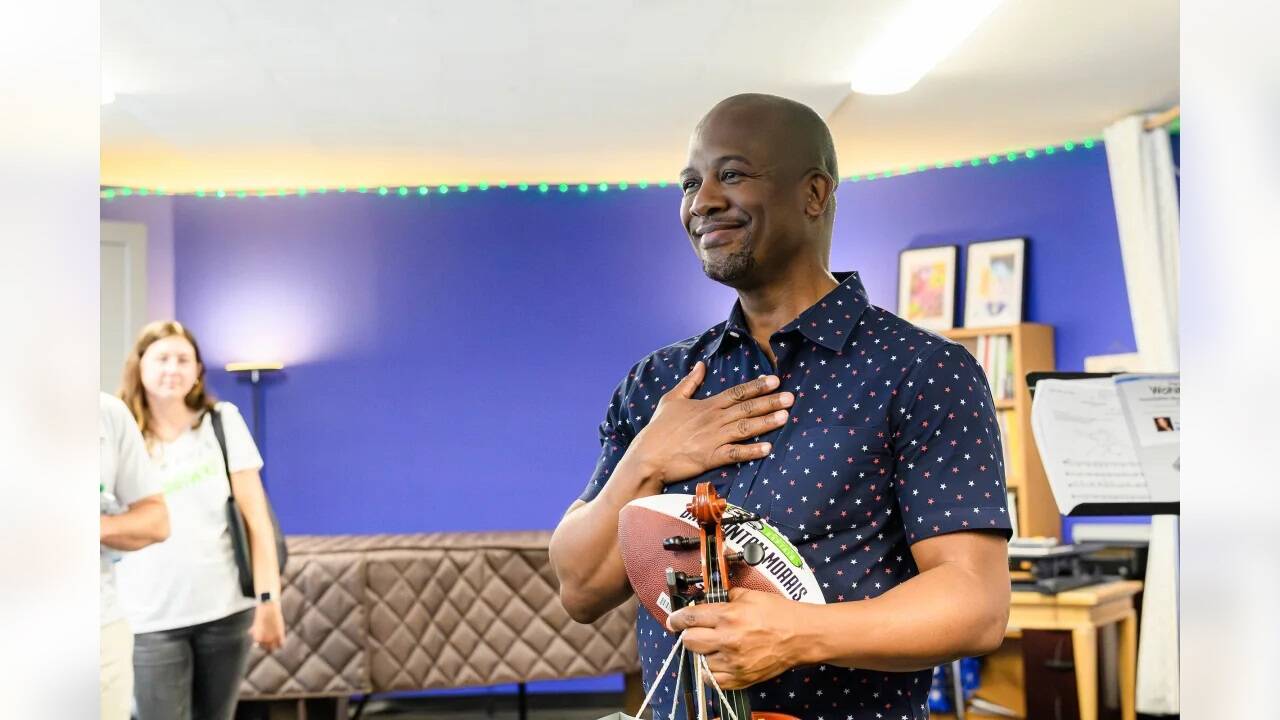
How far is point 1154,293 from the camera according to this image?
17.0 ft

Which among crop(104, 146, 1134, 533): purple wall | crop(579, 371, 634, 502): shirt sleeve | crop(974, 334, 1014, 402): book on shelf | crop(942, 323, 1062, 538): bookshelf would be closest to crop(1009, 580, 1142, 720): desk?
crop(942, 323, 1062, 538): bookshelf

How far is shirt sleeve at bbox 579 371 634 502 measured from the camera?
1650mm

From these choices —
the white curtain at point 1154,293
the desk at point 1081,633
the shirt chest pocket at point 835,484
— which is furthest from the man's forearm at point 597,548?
the white curtain at point 1154,293

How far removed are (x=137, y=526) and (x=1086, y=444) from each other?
6.80 ft

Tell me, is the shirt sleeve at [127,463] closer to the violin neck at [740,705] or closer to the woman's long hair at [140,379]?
the woman's long hair at [140,379]

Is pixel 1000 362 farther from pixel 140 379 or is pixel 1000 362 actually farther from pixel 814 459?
pixel 814 459

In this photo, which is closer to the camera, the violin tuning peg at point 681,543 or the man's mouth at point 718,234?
the violin tuning peg at point 681,543

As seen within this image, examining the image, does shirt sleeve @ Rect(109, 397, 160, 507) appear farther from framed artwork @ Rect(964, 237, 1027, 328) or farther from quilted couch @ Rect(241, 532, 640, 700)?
framed artwork @ Rect(964, 237, 1027, 328)

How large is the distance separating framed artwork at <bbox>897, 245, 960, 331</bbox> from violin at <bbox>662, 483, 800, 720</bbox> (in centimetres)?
502

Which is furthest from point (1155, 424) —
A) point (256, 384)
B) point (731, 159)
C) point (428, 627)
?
point (256, 384)

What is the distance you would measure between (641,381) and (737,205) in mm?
309

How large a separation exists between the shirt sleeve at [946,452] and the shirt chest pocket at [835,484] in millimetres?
26

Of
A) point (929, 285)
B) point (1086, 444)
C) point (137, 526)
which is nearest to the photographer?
point (1086, 444)

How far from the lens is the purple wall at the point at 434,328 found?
6695mm
